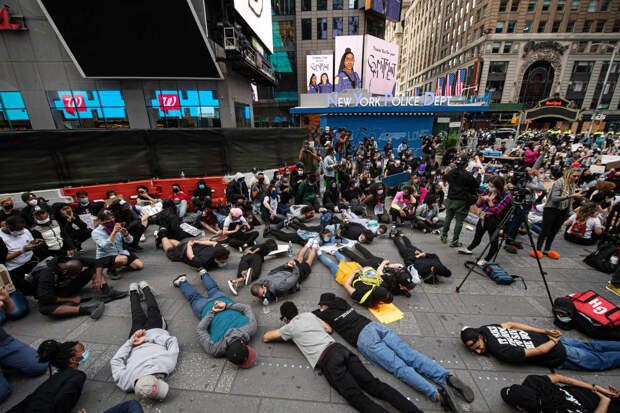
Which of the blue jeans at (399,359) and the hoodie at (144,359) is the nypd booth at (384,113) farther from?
the hoodie at (144,359)

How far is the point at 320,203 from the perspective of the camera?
32.8 feet

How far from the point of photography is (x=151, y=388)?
288cm

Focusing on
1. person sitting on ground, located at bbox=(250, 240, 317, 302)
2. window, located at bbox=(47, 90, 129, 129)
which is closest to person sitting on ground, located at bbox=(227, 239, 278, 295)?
person sitting on ground, located at bbox=(250, 240, 317, 302)

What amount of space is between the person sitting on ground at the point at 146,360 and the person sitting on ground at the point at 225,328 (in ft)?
1.53

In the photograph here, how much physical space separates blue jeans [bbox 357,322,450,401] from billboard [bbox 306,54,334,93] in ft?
117

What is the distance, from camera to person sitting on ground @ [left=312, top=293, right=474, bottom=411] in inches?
117

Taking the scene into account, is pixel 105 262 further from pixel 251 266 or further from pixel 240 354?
pixel 240 354

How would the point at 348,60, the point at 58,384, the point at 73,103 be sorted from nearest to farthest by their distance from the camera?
the point at 58,384 → the point at 73,103 → the point at 348,60

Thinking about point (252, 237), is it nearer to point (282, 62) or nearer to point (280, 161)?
point (280, 161)

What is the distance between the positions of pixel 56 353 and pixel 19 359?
975 millimetres

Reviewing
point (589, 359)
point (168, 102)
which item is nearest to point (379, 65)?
point (168, 102)

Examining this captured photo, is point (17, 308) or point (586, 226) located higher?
point (586, 226)

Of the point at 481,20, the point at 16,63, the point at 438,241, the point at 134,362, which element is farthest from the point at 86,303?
the point at 481,20

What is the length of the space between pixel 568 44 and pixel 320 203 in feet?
217
